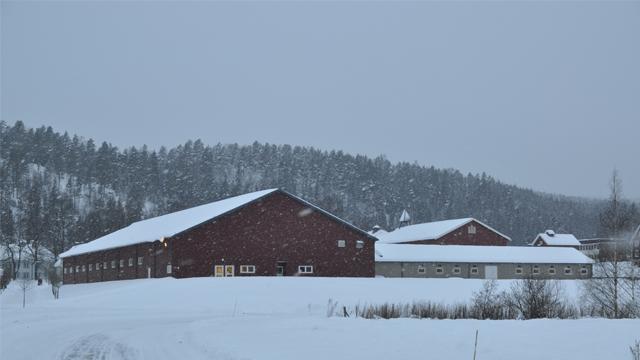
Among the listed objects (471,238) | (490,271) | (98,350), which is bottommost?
(490,271)

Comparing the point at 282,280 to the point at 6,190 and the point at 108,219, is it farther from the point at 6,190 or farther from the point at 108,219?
the point at 6,190

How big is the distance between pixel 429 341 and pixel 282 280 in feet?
100

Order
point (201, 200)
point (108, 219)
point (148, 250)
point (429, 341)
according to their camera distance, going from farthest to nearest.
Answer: point (201, 200) < point (108, 219) < point (148, 250) < point (429, 341)

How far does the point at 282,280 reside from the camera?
153 feet

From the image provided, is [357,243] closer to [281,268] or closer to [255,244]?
[281,268]

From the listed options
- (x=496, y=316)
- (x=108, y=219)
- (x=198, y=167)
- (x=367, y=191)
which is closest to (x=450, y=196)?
(x=367, y=191)

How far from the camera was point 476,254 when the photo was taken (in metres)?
77.5

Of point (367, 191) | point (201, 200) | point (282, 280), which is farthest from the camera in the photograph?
point (367, 191)

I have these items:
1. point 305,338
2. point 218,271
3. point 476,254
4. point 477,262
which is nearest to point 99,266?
point 218,271

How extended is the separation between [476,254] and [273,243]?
3111 cm

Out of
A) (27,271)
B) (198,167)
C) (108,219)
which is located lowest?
(27,271)

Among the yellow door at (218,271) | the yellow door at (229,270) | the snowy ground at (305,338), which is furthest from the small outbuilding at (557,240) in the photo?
the snowy ground at (305,338)

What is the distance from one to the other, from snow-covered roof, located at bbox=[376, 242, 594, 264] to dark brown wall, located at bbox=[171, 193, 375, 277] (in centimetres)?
1722

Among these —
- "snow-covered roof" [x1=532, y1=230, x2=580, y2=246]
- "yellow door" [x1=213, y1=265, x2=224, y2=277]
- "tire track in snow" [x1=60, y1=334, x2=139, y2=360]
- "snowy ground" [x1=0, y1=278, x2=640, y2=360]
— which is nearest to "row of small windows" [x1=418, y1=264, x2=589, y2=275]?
"yellow door" [x1=213, y1=265, x2=224, y2=277]
